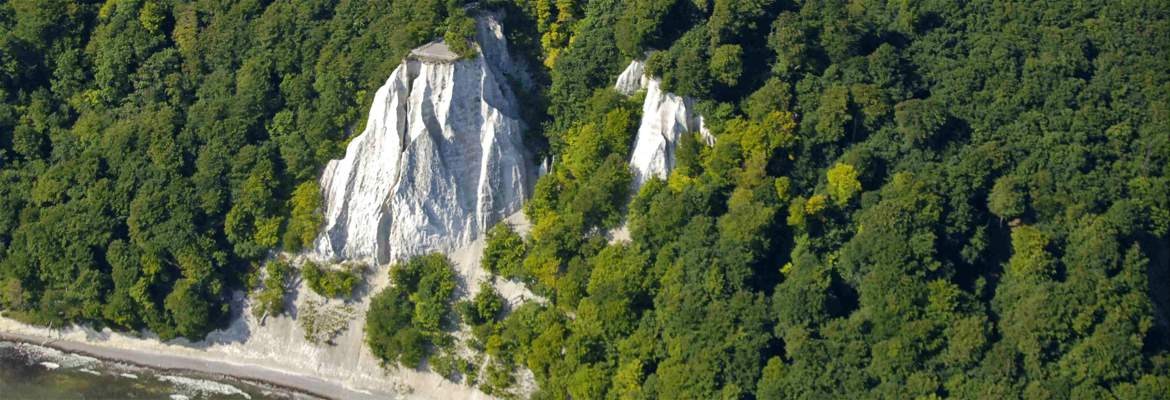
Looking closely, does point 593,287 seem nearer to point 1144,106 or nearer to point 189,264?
point 189,264

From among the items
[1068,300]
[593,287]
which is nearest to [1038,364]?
[1068,300]

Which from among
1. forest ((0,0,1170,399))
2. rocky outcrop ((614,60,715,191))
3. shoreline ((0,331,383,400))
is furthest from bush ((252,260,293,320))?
rocky outcrop ((614,60,715,191))

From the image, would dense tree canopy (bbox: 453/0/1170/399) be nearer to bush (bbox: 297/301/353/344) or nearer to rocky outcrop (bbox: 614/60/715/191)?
rocky outcrop (bbox: 614/60/715/191)

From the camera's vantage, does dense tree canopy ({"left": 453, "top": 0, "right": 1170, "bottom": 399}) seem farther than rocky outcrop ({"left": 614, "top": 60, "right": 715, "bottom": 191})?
No

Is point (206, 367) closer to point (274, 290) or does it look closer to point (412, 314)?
point (274, 290)

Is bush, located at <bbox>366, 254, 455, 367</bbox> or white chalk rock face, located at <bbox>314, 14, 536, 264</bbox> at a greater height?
white chalk rock face, located at <bbox>314, 14, 536, 264</bbox>

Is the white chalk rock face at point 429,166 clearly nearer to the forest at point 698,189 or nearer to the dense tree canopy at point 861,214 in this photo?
the forest at point 698,189

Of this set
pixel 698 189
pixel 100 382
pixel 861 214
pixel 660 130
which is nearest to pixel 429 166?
pixel 660 130
